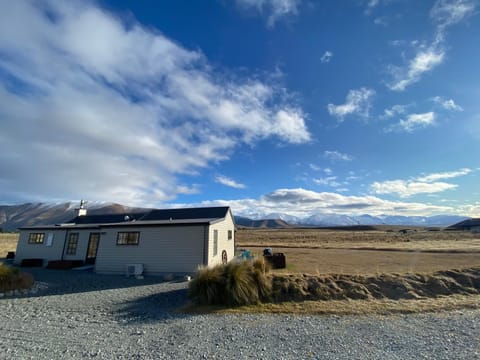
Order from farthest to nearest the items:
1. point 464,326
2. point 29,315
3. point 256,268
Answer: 1. point 256,268
2. point 29,315
3. point 464,326

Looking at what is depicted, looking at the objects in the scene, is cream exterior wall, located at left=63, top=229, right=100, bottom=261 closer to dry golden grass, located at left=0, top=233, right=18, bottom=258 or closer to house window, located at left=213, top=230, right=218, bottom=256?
house window, located at left=213, top=230, right=218, bottom=256

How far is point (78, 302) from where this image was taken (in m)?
9.15

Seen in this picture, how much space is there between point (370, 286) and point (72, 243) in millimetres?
19677

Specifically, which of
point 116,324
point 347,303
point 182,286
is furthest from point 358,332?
point 182,286

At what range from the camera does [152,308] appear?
8234 millimetres

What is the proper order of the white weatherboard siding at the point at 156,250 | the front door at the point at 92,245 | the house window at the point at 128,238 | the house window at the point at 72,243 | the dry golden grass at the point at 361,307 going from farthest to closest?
1. the house window at the point at 72,243
2. the front door at the point at 92,245
3. the house window at the point at 128,238
4. the white weatherboard siding at the point at 156,250
5. the dry golden grass at the point at 361,307

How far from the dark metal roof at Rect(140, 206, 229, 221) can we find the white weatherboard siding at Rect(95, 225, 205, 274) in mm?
4357

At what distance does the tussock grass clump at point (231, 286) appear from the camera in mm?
8172

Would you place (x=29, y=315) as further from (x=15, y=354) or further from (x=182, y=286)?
(x=182, y=286)

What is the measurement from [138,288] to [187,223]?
4.15 meters

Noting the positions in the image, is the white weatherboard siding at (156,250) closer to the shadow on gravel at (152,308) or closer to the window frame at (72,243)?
the shadow on gravel at (152,308)

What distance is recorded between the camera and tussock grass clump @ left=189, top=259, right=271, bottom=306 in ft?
26.8

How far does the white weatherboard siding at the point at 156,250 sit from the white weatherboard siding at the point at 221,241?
0.68 m

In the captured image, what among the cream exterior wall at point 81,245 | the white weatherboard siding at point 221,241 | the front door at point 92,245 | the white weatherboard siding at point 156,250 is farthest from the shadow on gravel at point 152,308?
the cream exterior wall at point 81,245
